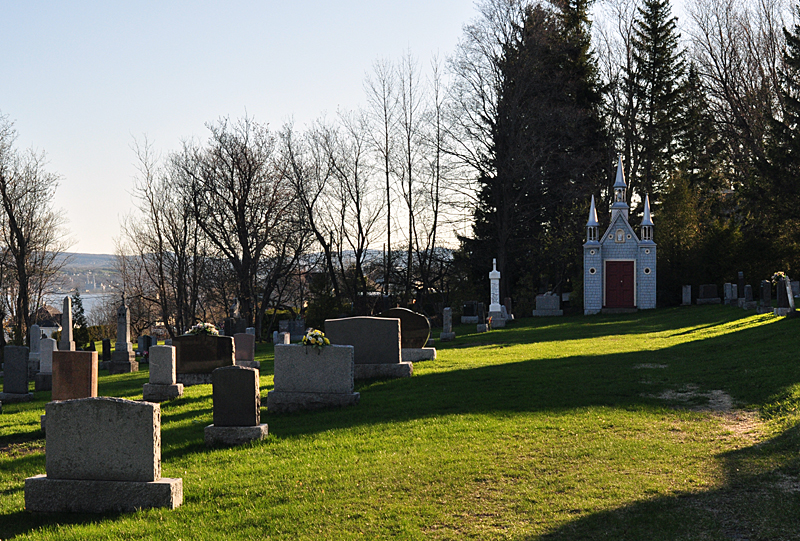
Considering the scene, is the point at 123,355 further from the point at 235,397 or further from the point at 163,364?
the point at 235,397

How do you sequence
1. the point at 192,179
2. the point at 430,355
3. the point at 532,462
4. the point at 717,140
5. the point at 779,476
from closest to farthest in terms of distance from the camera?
the point at 779,476, the point at 532,462, the point at 430,355, the point at 192,179, the point at 717,140

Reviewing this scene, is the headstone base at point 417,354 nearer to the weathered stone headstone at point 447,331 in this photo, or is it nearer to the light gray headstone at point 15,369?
the weathered stone headstone at point 447,331

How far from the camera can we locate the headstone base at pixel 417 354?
16.7 metres

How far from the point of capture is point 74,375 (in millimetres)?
10633

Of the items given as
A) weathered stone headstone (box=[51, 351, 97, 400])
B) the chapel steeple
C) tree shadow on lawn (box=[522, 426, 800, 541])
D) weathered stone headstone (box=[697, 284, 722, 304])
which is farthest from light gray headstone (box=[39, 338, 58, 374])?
the chapel steeple

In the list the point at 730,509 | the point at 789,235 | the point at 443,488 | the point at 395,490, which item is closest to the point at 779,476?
the point at 730,509

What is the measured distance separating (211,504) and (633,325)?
74.2ft

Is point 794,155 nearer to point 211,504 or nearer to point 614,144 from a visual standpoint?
point 614,144

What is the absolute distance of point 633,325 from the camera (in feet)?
87.5

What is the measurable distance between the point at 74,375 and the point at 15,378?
18.8 feet

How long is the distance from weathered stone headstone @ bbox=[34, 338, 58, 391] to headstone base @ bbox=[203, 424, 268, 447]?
10315 mm

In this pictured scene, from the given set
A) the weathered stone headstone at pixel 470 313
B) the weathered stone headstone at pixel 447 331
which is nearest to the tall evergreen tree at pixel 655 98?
the weathered stone headstone at pixel 470 313

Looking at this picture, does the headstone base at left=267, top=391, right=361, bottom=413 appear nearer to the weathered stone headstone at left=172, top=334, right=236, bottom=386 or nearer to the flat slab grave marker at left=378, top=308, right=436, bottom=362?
the weathered stone headstone at left=172, top=334, right=236, bottom=386

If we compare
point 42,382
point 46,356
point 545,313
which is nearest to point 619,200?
point 545,313
